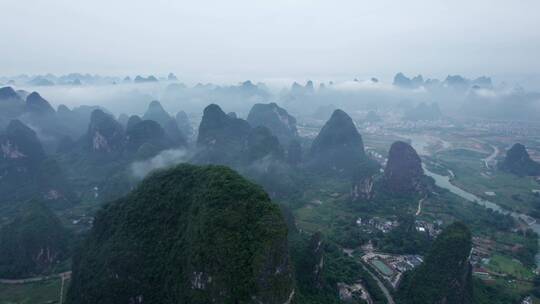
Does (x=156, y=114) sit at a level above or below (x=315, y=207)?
above

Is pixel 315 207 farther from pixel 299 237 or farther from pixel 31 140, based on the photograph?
pixel 31 140

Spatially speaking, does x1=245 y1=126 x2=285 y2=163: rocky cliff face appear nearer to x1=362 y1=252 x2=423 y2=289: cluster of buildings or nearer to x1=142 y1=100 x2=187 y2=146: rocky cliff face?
x1=142 y1=100 x2=187 y2=146: rocky cliff face

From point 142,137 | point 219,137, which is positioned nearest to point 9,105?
point 142,137

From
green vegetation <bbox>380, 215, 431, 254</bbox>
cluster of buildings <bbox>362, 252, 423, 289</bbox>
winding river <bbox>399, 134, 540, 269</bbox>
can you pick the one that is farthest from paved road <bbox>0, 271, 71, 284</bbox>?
winding river <bbox>399, 134, 540, 269</bbox>

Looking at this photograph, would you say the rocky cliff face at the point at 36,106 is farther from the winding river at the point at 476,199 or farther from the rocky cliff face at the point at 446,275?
the rocky cliff face at the point at 446,275

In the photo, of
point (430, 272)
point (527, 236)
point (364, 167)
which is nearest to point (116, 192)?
point (364, 167)

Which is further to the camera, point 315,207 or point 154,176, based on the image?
point 315,207

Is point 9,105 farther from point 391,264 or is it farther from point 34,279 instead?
point 391,264
